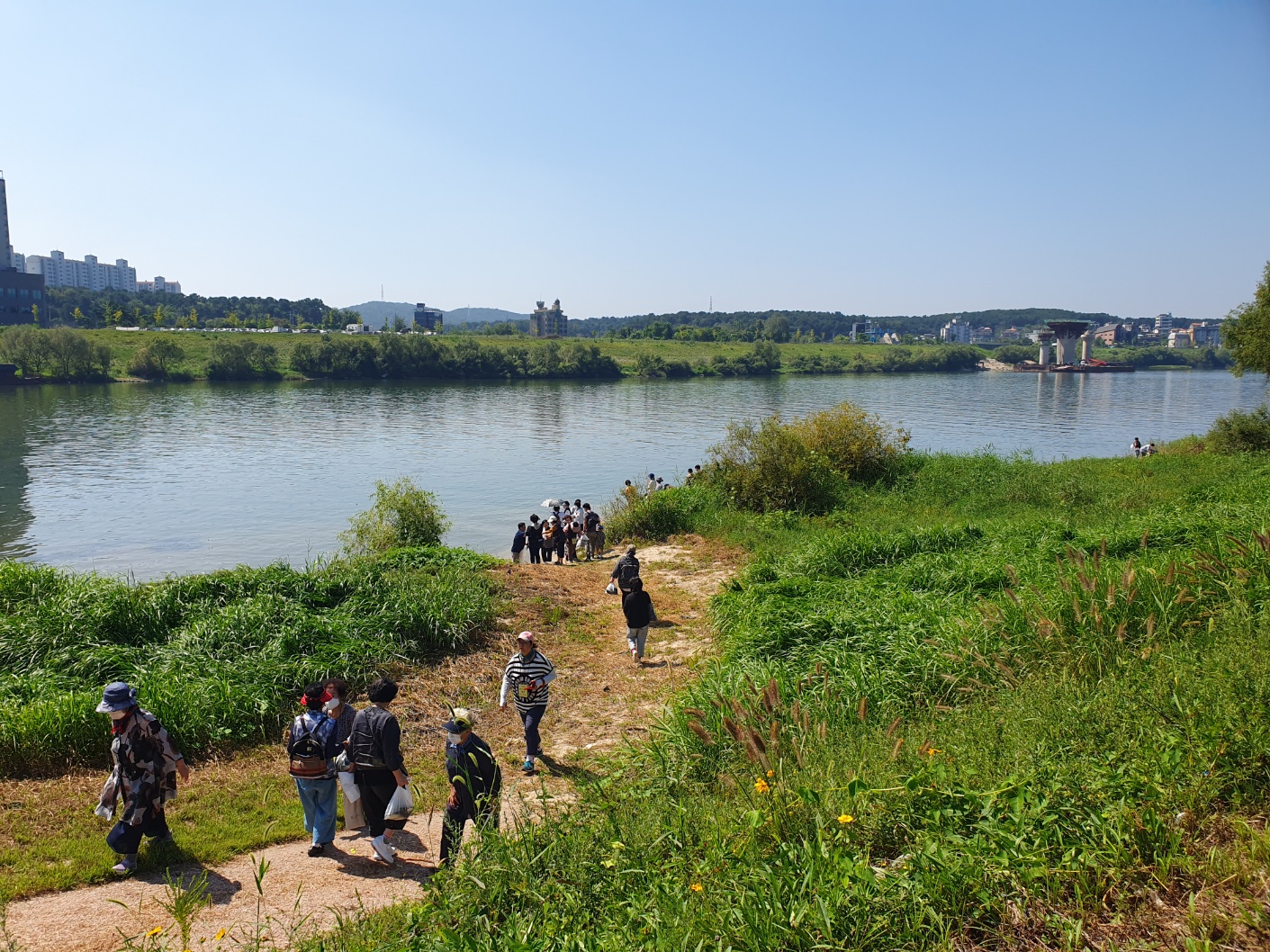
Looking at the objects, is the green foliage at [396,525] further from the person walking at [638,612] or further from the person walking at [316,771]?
the person walking at [316,771]

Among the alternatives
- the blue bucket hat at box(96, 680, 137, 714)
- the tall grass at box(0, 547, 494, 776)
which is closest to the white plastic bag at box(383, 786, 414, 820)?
the blue bucket hat at box(96, 680, 137, 714)

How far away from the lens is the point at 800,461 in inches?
910

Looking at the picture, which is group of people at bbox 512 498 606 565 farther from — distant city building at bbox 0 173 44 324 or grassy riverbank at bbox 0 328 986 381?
distant city building at bbox 0 173 44 324

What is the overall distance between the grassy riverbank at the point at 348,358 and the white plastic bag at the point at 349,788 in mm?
101196

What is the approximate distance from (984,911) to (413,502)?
18.3 metres

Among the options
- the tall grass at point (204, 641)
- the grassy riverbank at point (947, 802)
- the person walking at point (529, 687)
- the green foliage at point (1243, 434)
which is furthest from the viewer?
the green foliage at point (1243, 434)

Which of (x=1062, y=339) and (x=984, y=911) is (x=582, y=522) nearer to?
(x=984, y=911)

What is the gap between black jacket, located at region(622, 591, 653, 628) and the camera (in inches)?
465

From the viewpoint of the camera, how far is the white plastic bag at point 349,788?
694cm

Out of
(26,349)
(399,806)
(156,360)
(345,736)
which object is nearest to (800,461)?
(345,736)

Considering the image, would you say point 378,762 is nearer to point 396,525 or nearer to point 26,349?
point 396,525

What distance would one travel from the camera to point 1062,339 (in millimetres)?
172125

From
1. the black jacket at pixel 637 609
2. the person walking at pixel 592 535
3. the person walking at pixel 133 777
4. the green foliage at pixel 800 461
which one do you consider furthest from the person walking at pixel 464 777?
the green foliage at pixel 800 461

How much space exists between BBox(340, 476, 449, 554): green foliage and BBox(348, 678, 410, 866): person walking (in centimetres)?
1328
